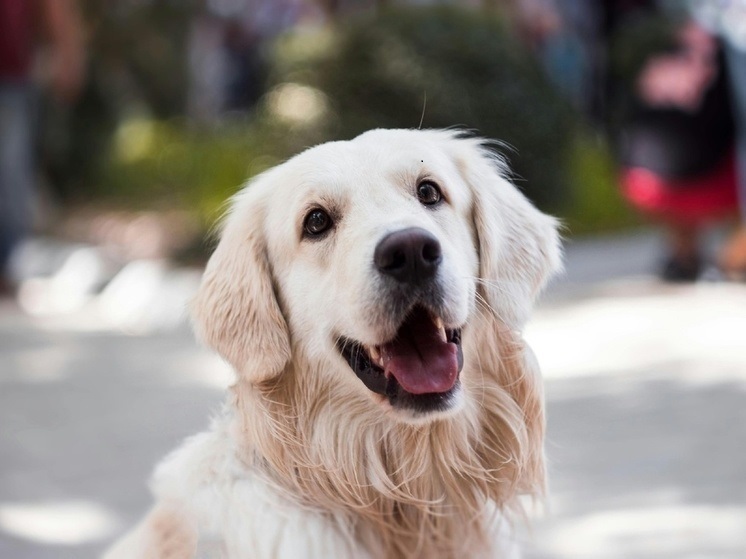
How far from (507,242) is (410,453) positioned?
0.71 m

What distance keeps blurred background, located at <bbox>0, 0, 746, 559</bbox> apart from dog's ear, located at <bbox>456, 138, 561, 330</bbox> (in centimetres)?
88

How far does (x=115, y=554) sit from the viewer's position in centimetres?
327

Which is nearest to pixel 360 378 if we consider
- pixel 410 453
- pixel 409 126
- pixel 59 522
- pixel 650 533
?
pixel 410 453

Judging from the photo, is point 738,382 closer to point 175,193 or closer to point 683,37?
point 683,37

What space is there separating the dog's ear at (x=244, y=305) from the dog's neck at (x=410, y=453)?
0.33ft

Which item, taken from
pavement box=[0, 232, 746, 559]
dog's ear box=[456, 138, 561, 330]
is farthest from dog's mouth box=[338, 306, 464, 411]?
pavement box=[0, 232, 746, 559]

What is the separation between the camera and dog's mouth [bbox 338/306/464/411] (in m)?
3.04

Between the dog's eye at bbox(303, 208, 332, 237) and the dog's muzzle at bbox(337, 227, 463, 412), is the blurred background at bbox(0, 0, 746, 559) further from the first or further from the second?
the dog's muzzle at bbox(337, 227, 463, 412)

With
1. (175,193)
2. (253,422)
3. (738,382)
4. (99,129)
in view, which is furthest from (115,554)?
(99,129)

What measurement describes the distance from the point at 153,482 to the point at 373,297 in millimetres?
957

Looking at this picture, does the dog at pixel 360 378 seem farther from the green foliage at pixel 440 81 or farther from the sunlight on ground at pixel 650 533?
the green foliage at pixel 440 81

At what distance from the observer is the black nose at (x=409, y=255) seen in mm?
2930

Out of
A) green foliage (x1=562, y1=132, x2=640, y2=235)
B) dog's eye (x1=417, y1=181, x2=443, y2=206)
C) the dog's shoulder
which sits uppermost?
green foliage (x1=562, y1=132, x2=640, y2=235)

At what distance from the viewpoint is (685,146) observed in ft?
28.5
